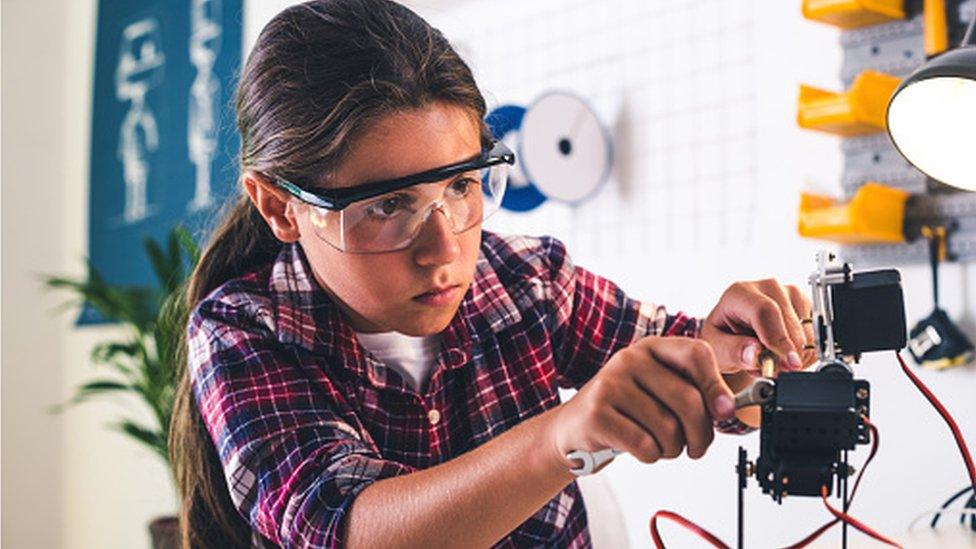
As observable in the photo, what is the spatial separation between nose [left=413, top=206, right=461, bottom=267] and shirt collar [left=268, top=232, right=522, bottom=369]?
0.18 m

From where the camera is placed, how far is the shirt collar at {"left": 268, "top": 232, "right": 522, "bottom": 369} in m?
1.11

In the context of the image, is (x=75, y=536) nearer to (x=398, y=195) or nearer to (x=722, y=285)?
(x=722, y=285)

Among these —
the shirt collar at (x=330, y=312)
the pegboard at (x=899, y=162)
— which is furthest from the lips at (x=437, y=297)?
the pegboard at (x=899, y=162)

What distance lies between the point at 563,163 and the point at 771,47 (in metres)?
0.45

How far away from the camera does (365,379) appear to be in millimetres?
1149

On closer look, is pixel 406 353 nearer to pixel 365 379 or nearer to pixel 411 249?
pixel 365 379

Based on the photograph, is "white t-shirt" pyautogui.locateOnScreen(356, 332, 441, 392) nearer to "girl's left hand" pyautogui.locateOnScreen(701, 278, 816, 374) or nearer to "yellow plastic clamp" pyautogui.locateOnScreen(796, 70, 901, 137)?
"girl's left hand" pyautogui.locateOnScreen(701, 278, 816, 374)

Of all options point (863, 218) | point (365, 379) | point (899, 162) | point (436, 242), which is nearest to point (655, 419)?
point (436, 242)

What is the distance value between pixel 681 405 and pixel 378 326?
0.59 meters

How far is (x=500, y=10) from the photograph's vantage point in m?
2.34

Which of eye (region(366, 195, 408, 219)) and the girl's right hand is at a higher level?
eye (region(366, 195, 408, 219))

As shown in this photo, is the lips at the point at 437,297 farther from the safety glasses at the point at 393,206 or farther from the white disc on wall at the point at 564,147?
the white disc on wall at the point at 564,147

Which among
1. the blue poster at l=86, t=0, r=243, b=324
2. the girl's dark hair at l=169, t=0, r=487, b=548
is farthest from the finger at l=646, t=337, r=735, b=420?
the blue poster at l=86, t=0, r=243, b=324

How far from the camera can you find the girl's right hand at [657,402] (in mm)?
650
